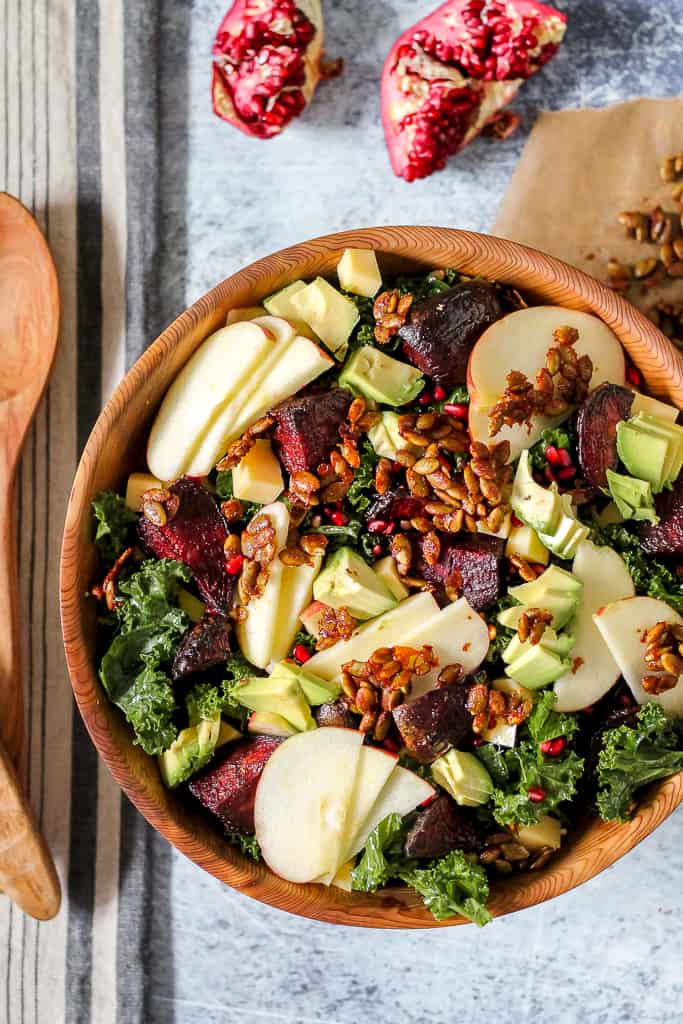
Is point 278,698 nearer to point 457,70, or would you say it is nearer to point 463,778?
point 463,778

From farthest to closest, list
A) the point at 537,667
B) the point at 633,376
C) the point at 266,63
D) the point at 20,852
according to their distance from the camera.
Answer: the point at 20,852, the point at 266,63, the point at 633,376, the point at 537,667

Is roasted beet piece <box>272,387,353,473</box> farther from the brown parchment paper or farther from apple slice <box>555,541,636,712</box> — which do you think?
the brown parchment paper

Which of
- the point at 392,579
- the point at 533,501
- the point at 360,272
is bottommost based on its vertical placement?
the point at 392,579

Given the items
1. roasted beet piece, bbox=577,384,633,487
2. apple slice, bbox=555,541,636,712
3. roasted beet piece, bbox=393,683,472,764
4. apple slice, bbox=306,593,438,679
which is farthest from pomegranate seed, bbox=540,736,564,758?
roasted beet piece, bbox=577,384,633,487

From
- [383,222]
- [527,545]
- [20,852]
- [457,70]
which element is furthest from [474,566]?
[20,852]

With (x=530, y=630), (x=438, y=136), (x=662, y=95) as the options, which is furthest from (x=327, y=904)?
(x=662, y=95)

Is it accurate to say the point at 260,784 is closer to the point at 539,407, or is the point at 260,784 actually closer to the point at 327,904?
the point at 327,904
